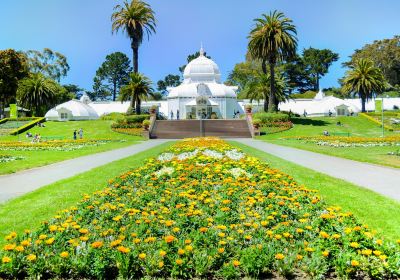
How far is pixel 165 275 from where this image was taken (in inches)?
187

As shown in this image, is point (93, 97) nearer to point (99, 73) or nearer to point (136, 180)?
point (99, 73)

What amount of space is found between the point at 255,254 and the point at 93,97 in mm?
113581

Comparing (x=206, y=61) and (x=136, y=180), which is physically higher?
(x=206, y=61)

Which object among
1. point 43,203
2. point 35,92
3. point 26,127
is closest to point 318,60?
point 35,92

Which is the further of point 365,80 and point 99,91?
point 99,91

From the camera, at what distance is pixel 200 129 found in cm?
4722

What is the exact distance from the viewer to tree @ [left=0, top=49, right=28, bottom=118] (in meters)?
68.9

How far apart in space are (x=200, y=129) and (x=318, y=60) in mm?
65647

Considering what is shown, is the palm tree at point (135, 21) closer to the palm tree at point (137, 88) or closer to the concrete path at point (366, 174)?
the palm tree at point (137, 88)

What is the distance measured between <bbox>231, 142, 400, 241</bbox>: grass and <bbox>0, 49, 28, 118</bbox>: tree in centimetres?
6776

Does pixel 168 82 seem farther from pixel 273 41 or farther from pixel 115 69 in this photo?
pixel 273 41

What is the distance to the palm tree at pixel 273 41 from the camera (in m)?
50.1

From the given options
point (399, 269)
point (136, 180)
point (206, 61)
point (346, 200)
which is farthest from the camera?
point (206, 61)

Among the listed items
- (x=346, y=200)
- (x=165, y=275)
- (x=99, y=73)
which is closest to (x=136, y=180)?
(x=346, y=200)
